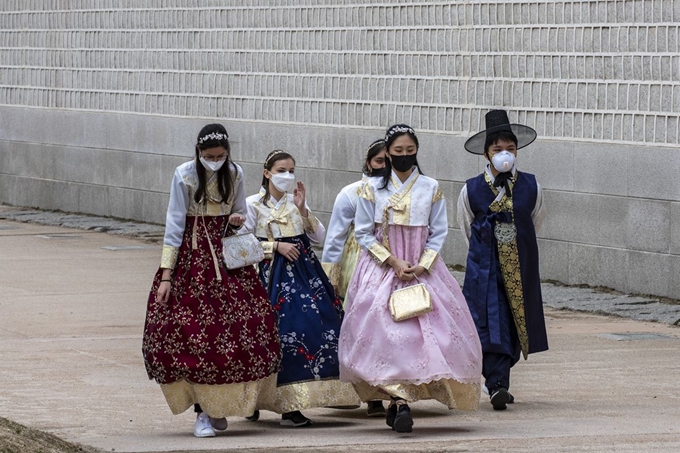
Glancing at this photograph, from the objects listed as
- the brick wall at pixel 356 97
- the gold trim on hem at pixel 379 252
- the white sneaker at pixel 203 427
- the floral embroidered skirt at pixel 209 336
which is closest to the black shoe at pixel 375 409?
the floral embroidered skirt at pixel 209 336

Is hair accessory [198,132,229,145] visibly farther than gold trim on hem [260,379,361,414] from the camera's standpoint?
No

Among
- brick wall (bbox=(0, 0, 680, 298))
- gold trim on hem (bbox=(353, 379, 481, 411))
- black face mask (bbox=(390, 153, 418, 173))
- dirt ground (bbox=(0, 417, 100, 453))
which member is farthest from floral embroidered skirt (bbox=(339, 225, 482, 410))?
brick wall (bbox=(0, 0, 680, 298))

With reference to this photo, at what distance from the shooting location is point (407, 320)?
335 inches

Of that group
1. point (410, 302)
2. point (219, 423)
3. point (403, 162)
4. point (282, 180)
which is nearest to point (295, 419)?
point (219, 423)

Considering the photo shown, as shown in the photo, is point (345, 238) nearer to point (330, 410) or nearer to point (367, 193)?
point (367, 193)

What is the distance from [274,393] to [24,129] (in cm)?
1460

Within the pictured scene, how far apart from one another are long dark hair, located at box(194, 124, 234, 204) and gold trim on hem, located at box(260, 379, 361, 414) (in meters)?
1.06

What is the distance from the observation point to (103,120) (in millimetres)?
21062

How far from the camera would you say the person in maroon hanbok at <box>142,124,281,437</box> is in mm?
8422

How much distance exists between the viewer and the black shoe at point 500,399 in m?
9.15

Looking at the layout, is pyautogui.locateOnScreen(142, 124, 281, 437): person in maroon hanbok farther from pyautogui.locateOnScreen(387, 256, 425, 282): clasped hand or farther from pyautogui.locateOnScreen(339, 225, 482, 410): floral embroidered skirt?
pyautogui.locateOnScreen(387, 256, 425, 282): clasped hand

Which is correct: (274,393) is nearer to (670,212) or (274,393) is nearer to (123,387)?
(123,387)

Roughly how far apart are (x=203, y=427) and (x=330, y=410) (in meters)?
1.26

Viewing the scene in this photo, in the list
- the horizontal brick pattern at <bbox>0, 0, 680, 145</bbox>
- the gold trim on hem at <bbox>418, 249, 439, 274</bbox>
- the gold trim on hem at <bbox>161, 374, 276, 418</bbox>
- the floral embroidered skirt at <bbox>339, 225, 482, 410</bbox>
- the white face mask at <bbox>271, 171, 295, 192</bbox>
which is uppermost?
the horizontal brick pattern at <bbox>0, 0, 680, 145</bbox>
